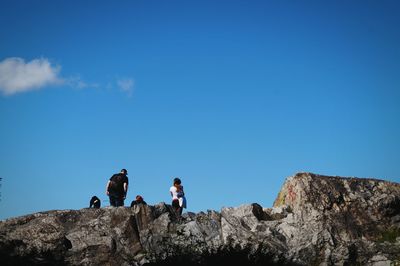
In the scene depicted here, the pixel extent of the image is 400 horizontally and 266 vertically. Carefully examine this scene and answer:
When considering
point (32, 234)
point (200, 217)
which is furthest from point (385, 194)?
point (32, 234)

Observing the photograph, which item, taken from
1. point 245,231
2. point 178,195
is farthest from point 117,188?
point 245,231

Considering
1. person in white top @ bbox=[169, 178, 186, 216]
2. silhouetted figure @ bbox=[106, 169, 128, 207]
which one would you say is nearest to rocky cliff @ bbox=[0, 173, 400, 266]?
person in white top @ bbox=[169, 178, 186, 216]

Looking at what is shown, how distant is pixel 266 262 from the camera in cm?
1319

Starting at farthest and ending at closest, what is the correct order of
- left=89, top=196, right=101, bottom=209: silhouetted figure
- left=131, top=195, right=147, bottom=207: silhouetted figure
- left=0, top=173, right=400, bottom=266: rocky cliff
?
left=89, top=196, right=101, bottom=209: silhouetted figure
left=131, top=195, right=147, bottom=207: silhouetted figure
left=0, top=173, right=400, bottom=266: rocky cliff

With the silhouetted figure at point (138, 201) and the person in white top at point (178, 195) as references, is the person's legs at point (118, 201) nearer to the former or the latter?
the silhouetted figure at point (138, 201)

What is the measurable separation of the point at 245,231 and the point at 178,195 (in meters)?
3.76

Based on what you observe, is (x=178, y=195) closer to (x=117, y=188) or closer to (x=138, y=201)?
(x=138, y=201)

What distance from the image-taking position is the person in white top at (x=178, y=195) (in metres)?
20.4

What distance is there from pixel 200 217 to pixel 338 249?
5.38 metres

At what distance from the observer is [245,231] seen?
18094 mm

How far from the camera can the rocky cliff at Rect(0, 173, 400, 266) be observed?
51.8 feet

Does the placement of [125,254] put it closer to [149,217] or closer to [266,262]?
[149,217]

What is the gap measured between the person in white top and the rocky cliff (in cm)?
111

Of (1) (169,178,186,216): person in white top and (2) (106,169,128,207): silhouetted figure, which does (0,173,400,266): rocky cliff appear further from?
(2) (106,169,128,207): silhouetted figure
